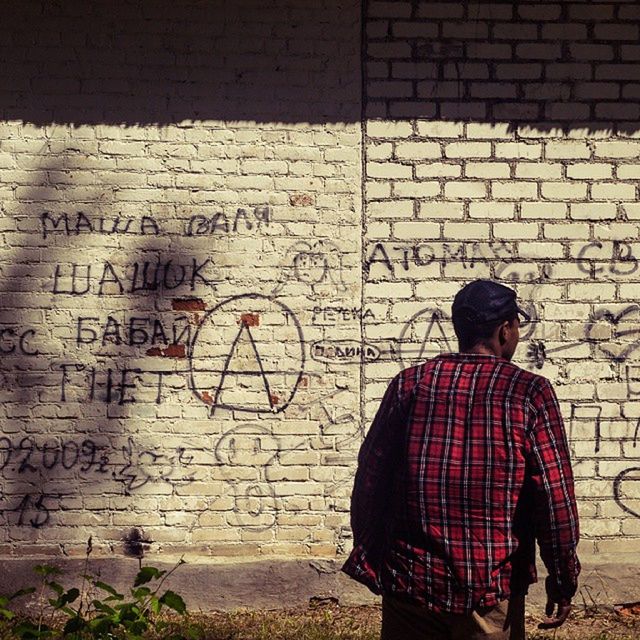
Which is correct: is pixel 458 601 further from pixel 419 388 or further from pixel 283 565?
pixel 283 565

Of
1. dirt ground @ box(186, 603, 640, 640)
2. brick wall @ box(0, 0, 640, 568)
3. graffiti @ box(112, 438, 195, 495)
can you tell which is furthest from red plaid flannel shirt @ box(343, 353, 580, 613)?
graffiti @ box(112, 438, 195, 495)

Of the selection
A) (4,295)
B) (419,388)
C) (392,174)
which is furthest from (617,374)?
(4,295)

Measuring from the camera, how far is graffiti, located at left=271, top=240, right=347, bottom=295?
4711 millimetres

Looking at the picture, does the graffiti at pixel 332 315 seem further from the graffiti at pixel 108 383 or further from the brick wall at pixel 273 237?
the graffiti at pixel 108 383

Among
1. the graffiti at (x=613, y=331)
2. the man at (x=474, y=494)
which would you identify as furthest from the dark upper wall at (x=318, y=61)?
the man at (x=474, y=494)

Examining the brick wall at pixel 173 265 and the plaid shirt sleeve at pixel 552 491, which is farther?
the brick wall at pixel 173 265

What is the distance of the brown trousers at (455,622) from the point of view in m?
2.61

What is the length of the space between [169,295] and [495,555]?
2648 mm

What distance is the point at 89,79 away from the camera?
184 inches

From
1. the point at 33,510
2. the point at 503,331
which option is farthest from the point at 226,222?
the point at 503,331

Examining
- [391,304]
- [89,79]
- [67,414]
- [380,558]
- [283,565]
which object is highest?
[89,79]

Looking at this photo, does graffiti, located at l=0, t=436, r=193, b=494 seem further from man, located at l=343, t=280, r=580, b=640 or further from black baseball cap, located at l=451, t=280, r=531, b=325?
black baseball cap, located at l=451, t=280, r=531, b=325

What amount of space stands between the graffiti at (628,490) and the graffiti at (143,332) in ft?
8.04

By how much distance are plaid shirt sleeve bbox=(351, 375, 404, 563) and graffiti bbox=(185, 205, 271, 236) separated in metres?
2.12
